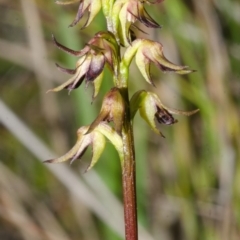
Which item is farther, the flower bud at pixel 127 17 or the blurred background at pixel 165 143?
the blurred background at pixel 165 143

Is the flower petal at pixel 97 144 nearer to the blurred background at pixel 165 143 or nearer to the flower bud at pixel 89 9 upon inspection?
the flower bud at pixel 89 9

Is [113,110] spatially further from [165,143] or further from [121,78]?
[165,143]

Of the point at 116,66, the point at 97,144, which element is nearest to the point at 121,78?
the point at 116,66

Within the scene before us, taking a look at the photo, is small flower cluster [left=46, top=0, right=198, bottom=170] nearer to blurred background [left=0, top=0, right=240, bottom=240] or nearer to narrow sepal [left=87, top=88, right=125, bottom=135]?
narrow sepal [left=87, top=88, right=125, bottom=135]

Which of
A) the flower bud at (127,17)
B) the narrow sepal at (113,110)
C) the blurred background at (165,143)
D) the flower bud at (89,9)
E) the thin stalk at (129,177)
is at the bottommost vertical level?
the blurred background at (165,143)

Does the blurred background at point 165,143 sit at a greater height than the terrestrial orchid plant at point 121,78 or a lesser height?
lesser

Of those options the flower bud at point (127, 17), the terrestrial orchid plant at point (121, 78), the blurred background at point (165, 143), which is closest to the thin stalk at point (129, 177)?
the terrestrial orchid plant at point (121, 78)

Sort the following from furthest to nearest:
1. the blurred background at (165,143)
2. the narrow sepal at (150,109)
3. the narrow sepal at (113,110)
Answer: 1. the blurred background at (165,143)
2. the narrow sepal at (150,109)
3. the narrow sepal at (113,110)

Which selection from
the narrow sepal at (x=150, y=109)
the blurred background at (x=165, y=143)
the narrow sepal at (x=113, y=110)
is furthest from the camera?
the blurred background at (x=165, y=143)
